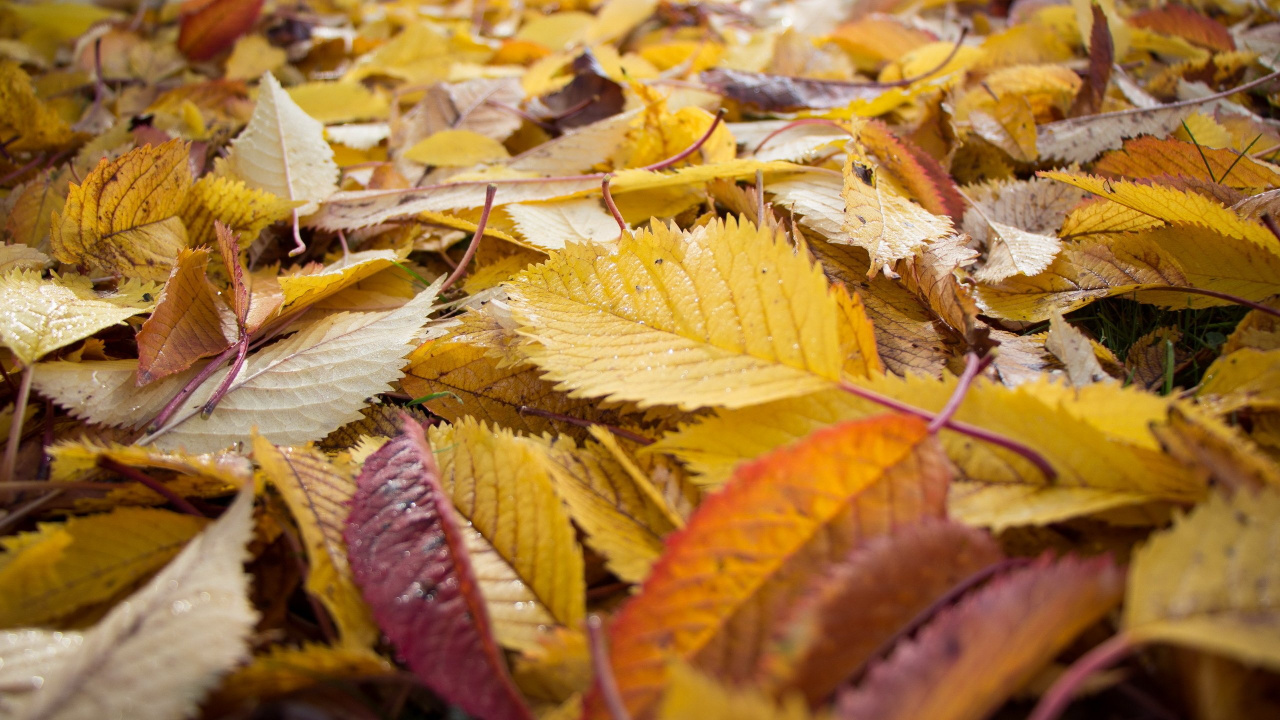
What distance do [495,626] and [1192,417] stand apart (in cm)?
55

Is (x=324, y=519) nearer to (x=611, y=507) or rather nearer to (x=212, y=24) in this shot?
(x=611, y=507)

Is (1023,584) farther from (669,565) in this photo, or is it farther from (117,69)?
(117,69)

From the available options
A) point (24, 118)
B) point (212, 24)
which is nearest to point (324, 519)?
point (24, 118)

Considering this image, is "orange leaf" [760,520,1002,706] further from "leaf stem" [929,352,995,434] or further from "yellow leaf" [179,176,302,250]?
"yellow leaf" [179,176,302,250]

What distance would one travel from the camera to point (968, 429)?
55 cm

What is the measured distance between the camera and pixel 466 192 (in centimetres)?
110

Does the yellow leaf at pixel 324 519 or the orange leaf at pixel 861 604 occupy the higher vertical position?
the orange leaf at pixel 861 604

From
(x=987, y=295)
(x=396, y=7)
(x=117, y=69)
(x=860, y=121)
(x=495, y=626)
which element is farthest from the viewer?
(x=396, y=7)

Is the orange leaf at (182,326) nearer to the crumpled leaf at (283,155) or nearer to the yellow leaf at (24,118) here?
the crumpled leaf at (283,155)

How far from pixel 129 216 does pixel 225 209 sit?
113mm

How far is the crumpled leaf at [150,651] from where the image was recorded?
0.44 metres

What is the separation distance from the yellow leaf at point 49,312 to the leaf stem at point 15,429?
0.02m

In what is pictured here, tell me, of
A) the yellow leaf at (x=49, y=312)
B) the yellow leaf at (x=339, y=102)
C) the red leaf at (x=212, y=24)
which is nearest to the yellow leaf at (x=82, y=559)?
the yellow leaf at (x=49, y=312)

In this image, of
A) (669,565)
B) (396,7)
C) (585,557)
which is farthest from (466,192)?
(396,7)
